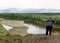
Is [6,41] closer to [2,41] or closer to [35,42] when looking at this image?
[2,41]

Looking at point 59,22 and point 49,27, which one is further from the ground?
point 49,27

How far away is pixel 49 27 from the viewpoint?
462 inches

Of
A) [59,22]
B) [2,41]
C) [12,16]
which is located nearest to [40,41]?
[2,41]

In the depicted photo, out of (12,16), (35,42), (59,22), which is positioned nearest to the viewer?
(35,42)

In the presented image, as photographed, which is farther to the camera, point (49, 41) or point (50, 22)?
point (50, 22)

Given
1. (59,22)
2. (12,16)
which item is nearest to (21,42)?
(59,22)

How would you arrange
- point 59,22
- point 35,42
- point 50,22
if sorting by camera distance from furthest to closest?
point 59,22
point 50,22
point 35,42

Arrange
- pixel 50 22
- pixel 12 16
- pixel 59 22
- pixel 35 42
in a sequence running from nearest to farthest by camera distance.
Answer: pixel 35 42
pixel 50 22
pixel 59 22
pixel 12 16

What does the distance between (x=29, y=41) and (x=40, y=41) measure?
49 cm

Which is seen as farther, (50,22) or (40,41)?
(50,22)

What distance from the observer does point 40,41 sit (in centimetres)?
848

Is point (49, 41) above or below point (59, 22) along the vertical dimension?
above

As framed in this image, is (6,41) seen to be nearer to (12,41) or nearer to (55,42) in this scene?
(12,41)

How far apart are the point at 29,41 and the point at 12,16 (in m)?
39.1
